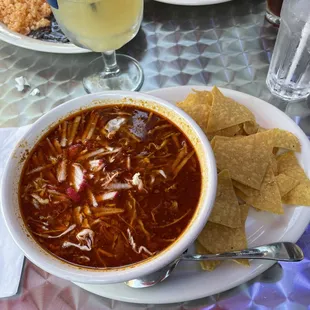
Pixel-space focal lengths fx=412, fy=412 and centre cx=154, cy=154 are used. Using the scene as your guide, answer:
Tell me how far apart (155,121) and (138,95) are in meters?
0.08

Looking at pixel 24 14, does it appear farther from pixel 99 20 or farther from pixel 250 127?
pixel 250 127

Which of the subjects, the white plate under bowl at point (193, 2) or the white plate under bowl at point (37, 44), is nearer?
the white plate under bowl at point (37, 44)

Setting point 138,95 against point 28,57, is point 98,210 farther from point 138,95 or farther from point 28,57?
point 28,57

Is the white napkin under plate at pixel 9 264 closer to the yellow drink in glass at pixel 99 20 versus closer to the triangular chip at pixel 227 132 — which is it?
the yellow drink in glass at pixel 99 20

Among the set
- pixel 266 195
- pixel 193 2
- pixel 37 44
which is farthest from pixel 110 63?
pixel 266 195

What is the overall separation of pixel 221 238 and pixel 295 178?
26cm

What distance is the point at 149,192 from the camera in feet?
2.93

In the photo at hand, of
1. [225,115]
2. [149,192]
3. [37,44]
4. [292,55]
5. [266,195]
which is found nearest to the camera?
[149,192]

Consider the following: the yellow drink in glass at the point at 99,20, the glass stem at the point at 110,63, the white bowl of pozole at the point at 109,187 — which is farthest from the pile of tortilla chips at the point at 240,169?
the glass stem at the point at 110,63

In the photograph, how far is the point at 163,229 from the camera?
2.80ft

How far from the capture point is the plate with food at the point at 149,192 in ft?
2.74

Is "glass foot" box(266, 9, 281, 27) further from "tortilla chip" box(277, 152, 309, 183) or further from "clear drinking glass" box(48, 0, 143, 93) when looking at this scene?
"tortilla chip" box(277, 152, 309, 183)

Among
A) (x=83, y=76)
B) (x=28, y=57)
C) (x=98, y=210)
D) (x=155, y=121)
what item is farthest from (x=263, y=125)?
(x=28, y=57)

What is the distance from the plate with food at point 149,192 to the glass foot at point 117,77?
39cm
